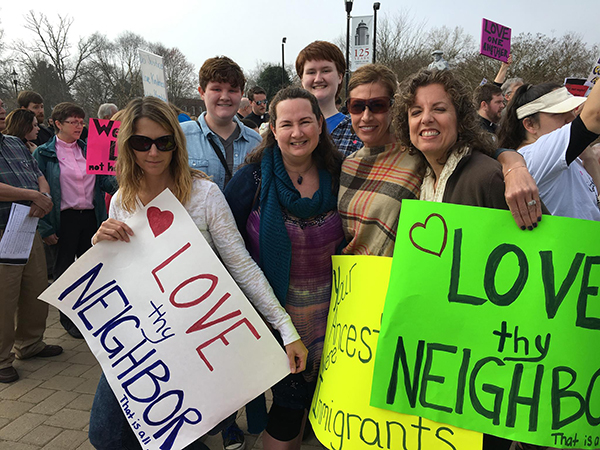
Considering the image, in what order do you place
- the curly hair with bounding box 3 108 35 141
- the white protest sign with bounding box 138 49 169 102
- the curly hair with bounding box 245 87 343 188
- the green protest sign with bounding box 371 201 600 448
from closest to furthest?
1. the green protest sign with bounding box 371 201 600 448
2. the curly hair with bounding box 245 87 343 188
3. the curly hair with bounding box 3 108 35 141
4. the white protest sign with bounding box 138 49 169 102

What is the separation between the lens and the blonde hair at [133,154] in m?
1.89

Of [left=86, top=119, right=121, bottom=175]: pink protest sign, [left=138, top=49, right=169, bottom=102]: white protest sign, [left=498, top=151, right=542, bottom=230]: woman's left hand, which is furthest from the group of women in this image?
[left=138, top=49, right=169, bottom=102]: white protest sign

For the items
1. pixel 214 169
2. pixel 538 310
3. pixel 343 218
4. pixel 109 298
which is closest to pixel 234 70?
pixel 214 169

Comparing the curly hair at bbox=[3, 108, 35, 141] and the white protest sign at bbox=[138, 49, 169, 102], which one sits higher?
the white protest sign at bbox=[138, 49, 169, 102]

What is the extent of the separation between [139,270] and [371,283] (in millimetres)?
1039

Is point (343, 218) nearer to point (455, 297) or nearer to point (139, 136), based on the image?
point (455, 297)

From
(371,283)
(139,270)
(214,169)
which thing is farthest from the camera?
(214,169)

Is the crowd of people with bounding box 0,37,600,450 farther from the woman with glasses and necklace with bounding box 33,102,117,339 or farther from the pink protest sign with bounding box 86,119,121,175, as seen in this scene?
the woman with glasses and necklace with bounding box 33,102,117,339

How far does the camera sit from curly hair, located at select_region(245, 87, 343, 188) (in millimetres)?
2051

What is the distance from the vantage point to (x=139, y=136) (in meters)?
1.89

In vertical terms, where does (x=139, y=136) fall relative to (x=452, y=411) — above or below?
above

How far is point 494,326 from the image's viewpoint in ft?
4.85

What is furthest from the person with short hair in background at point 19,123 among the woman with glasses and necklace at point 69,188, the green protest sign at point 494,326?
the green protest sign at point 494,326

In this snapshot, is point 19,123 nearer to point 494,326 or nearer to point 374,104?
point 374,104
